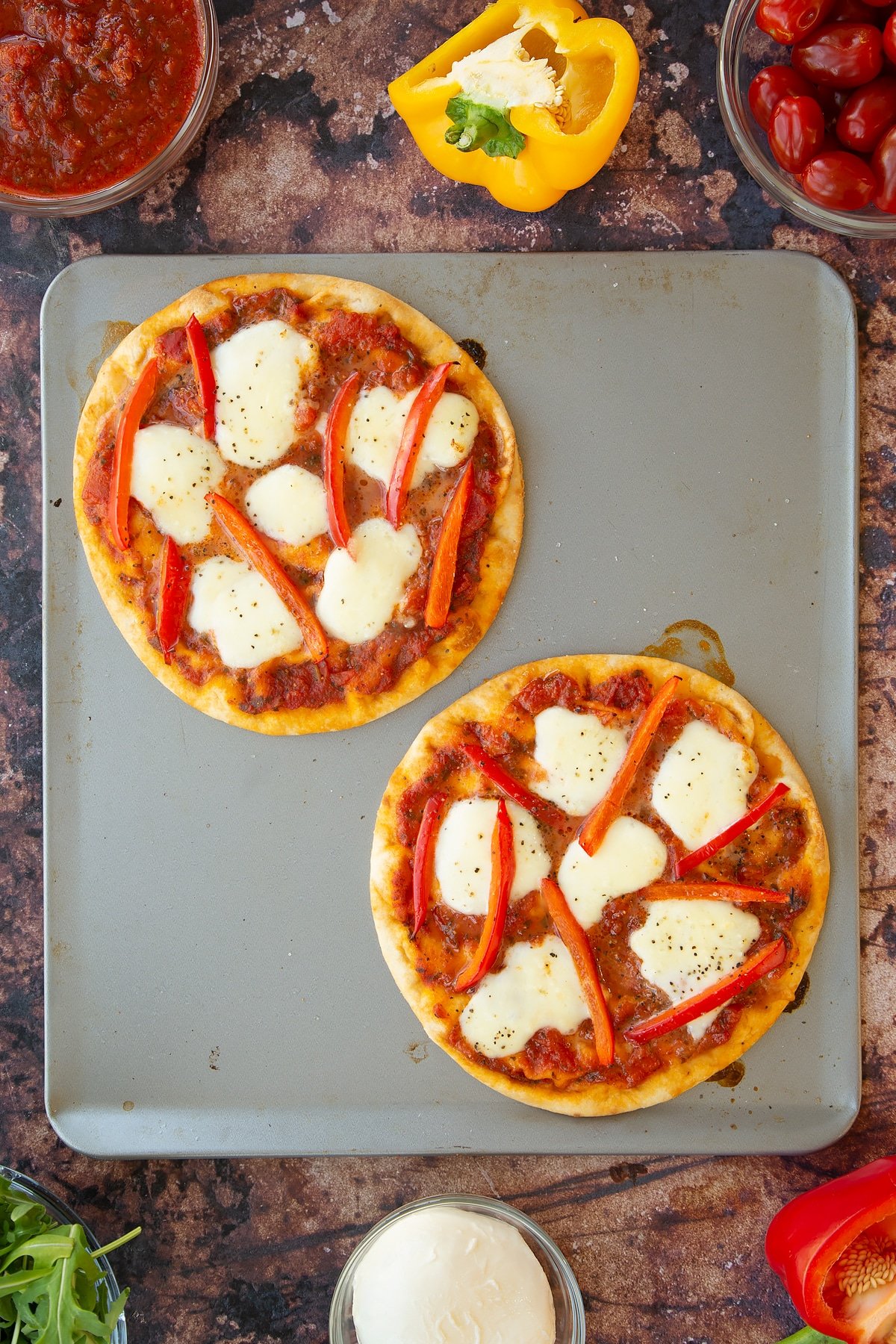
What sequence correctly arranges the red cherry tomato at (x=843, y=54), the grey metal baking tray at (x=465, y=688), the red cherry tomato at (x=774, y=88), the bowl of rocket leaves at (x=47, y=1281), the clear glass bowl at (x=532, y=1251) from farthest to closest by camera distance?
the grey metal baking tray at (x=465, y=688) < the clear glass bowl at (x=532, y=1251) < the red cherry tomato at (x=774, y=88) < the red cherry tomato at (x=843, y=54) < the bowl of rocket leaves at (x=47, y=1281)

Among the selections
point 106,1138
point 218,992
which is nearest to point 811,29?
point 218,992

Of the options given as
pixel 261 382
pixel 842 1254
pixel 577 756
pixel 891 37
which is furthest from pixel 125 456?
pixel 842 1254

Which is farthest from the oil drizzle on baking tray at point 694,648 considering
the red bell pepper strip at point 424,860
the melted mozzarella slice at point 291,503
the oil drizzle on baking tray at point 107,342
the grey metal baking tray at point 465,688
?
the oil drizzle on baking tray at point 107,342

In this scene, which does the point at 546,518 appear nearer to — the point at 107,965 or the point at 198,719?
the point at 198,719

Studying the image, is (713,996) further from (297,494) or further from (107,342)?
(107,342)

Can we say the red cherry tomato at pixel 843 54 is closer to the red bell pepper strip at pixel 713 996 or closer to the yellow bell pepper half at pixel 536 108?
the yellow bell pepper half at pixel 536 108

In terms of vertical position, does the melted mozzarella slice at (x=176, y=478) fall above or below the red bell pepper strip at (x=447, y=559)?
above
